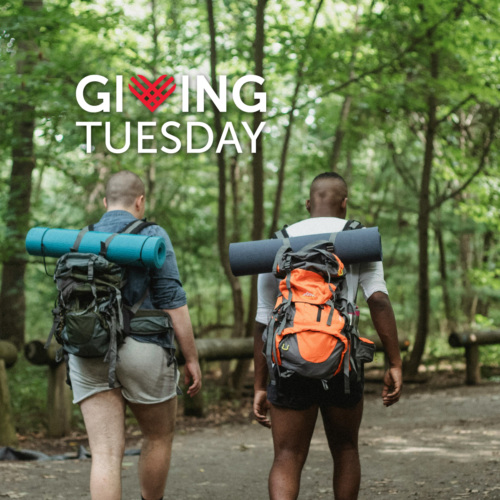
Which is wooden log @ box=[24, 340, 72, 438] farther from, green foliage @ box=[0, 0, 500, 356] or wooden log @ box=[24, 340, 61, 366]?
green foliage @ box=[0, 0, 500, 356]

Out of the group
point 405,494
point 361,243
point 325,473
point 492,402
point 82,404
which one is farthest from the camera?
point 492,402

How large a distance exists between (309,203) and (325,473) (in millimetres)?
3280

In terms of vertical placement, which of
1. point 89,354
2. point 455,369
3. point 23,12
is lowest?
point 455,369

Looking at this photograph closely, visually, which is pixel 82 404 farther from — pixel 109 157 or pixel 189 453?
pixel 109 157

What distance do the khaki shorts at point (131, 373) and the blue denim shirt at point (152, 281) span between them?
0.27 feet

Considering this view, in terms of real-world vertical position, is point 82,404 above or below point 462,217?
below

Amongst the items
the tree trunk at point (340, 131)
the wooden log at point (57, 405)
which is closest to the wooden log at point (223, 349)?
the wooden log at point (57, 405)


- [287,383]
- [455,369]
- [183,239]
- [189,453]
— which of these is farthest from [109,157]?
[287,383]

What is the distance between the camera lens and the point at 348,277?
11.9 feet

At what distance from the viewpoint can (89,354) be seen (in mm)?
3680

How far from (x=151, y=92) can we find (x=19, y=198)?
3130 mm

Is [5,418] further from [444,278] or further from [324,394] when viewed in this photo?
[444,278]

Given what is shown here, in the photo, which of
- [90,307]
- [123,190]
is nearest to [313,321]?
[90,307]

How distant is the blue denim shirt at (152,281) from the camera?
153 inches
